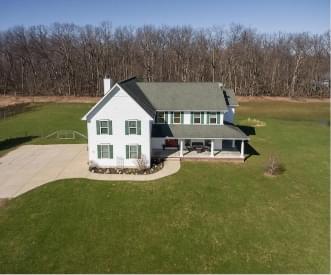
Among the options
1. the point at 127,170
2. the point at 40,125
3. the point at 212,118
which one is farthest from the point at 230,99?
the point at 40,125

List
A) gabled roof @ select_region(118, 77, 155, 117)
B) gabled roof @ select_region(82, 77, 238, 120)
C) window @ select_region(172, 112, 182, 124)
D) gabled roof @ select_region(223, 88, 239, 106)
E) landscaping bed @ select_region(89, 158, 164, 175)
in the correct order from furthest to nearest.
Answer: gabled roof @ select_region(223, 88, 239, 106)
window @ select_region(172, 112, 182, 124)
gabled roof @ select_region(82, 77, 238, 120)
gabled roof @ select_region(118, 77, 155, 117)
landscaping bed @ select_region(89, 158, 164, 175)

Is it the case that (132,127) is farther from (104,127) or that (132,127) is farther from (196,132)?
(196,132)

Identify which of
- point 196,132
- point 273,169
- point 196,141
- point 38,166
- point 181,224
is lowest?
point 181,224

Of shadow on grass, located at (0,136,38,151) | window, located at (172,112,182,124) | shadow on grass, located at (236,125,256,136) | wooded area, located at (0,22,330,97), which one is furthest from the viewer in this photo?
wooded area, located at (0,22,330,97)

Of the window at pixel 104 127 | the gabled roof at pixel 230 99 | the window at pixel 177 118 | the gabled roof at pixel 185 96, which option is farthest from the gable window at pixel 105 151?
the gabled roof at pixel 230 99

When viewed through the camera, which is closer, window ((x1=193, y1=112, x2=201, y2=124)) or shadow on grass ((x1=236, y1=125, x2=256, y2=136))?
window ((x1=193, y1=112, x2=201, y2=124))

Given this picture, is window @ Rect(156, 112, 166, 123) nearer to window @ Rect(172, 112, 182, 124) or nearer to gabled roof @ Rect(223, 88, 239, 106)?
window @ Rect(172, 112, 182, 124)

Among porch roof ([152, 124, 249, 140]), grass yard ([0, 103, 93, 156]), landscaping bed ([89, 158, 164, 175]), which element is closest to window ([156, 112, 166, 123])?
porch roof ([152, 124, 249, 140])
